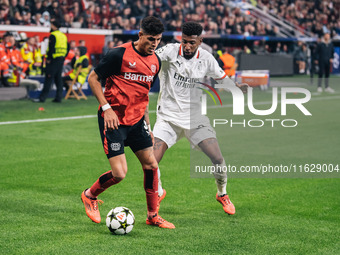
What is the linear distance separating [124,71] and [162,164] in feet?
13.0

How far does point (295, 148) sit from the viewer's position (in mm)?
11000

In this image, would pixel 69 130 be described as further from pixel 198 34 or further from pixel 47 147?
pixel 198 34

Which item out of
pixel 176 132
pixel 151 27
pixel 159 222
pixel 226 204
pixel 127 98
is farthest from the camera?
pixel 176 132

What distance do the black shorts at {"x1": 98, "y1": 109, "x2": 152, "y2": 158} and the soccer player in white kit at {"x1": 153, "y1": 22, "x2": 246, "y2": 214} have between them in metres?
0.81

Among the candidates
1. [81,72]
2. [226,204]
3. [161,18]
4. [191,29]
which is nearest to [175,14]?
[161,18]

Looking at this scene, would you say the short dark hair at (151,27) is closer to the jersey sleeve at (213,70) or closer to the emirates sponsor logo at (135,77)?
the emirates sponsor logo at (135,77)

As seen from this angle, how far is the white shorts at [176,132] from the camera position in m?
6.76

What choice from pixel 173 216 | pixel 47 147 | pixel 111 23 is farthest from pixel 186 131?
pixel 111 23

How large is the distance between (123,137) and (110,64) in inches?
28.0

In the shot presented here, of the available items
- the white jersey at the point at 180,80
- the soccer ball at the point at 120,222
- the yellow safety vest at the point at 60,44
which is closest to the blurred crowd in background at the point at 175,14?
the yellow safety vest at the point at 60,44

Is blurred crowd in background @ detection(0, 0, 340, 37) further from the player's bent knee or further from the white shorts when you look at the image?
the player's bent knee

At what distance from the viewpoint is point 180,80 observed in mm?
6797

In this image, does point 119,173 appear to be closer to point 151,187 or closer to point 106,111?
point 151,187

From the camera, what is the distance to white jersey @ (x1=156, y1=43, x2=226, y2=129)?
22.2 ft
